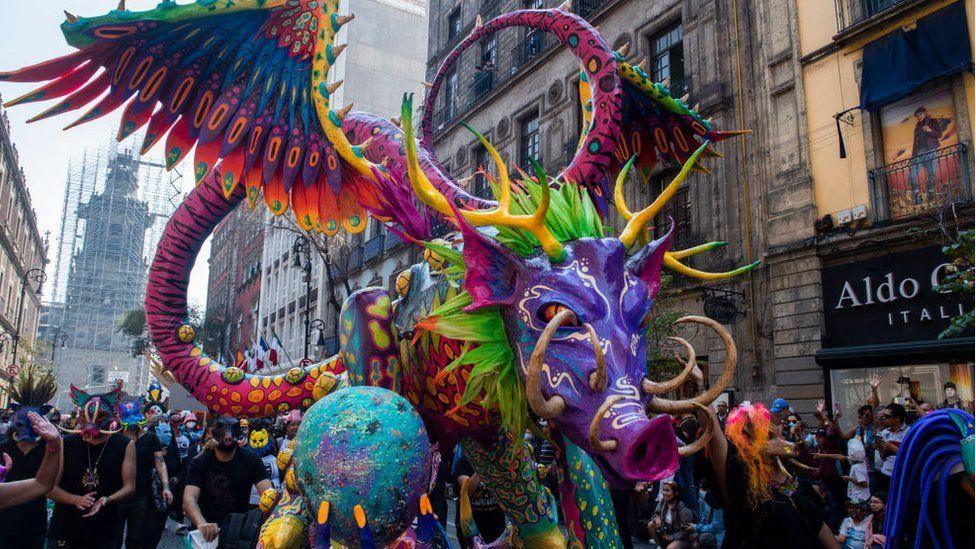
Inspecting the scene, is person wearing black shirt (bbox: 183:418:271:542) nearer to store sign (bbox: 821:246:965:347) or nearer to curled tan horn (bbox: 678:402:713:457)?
curled tan horn (bbox: 678:402:713:457)

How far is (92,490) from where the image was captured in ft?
17.4

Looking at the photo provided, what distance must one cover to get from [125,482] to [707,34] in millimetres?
14951

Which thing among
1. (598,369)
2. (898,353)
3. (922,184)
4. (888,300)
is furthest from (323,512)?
(922,184)

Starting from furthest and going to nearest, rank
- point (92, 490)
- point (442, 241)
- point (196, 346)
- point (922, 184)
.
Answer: point (922, 184) → point (92, 490) → point (196, 346) → point (442, 241)

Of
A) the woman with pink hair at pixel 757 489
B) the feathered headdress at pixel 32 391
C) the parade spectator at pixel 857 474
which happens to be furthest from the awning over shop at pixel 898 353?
the feathered headdress at pixel 32 391

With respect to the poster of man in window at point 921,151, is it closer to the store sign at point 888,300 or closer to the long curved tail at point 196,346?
the store sign at point 888,300

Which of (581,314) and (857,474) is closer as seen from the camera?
(581,314)

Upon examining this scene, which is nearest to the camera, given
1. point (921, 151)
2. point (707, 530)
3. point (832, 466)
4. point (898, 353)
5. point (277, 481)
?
point (707, 530)

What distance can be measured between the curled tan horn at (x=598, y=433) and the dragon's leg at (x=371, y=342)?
131cm

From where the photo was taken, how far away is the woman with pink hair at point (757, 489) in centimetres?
330

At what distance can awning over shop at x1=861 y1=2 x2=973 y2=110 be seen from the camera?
11805 millimetres

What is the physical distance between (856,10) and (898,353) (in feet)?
21.5

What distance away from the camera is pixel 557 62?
20703 millimetres

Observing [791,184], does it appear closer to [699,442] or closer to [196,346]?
[196,346]
